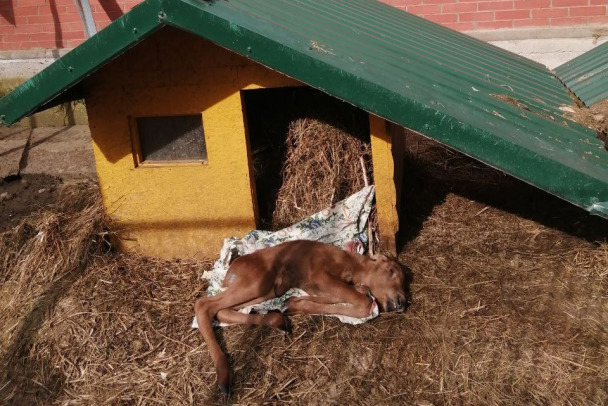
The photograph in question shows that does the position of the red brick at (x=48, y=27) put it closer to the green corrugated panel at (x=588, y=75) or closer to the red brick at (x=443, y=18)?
the red brick at (x=443, y=18)

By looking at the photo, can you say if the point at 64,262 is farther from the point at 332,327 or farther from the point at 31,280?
the point at 332,327

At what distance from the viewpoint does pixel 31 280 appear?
5.62 m

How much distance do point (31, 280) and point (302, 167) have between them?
102 inches

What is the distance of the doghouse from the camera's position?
4.32 m

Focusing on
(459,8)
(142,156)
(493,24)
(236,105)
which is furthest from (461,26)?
(142,156)

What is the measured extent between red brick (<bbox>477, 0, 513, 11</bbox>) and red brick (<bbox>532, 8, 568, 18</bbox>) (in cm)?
36

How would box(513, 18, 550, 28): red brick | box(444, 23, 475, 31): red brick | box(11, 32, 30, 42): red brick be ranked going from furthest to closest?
box(11, 32, 30, 42): red brick, box(444, 23, 475, 31): red brick, box(513, 18, 550, 28): red brick

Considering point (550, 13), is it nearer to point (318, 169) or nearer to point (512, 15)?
point (512, 15)

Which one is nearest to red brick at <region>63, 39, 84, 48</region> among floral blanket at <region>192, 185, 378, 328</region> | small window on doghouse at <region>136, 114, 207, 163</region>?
small window on doghouse at <region>136, 114, 207, 163</region>

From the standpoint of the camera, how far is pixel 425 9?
952 centimetres

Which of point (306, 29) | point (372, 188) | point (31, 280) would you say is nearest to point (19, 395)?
point (31, 280)

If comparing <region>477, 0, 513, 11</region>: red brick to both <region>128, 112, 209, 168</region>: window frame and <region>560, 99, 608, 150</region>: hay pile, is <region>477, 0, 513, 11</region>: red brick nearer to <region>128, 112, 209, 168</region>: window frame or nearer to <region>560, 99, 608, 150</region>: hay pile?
<region>560, 99, 608, 150</region>: hay pile

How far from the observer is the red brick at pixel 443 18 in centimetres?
945

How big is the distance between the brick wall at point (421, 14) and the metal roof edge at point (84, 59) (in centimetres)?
590
